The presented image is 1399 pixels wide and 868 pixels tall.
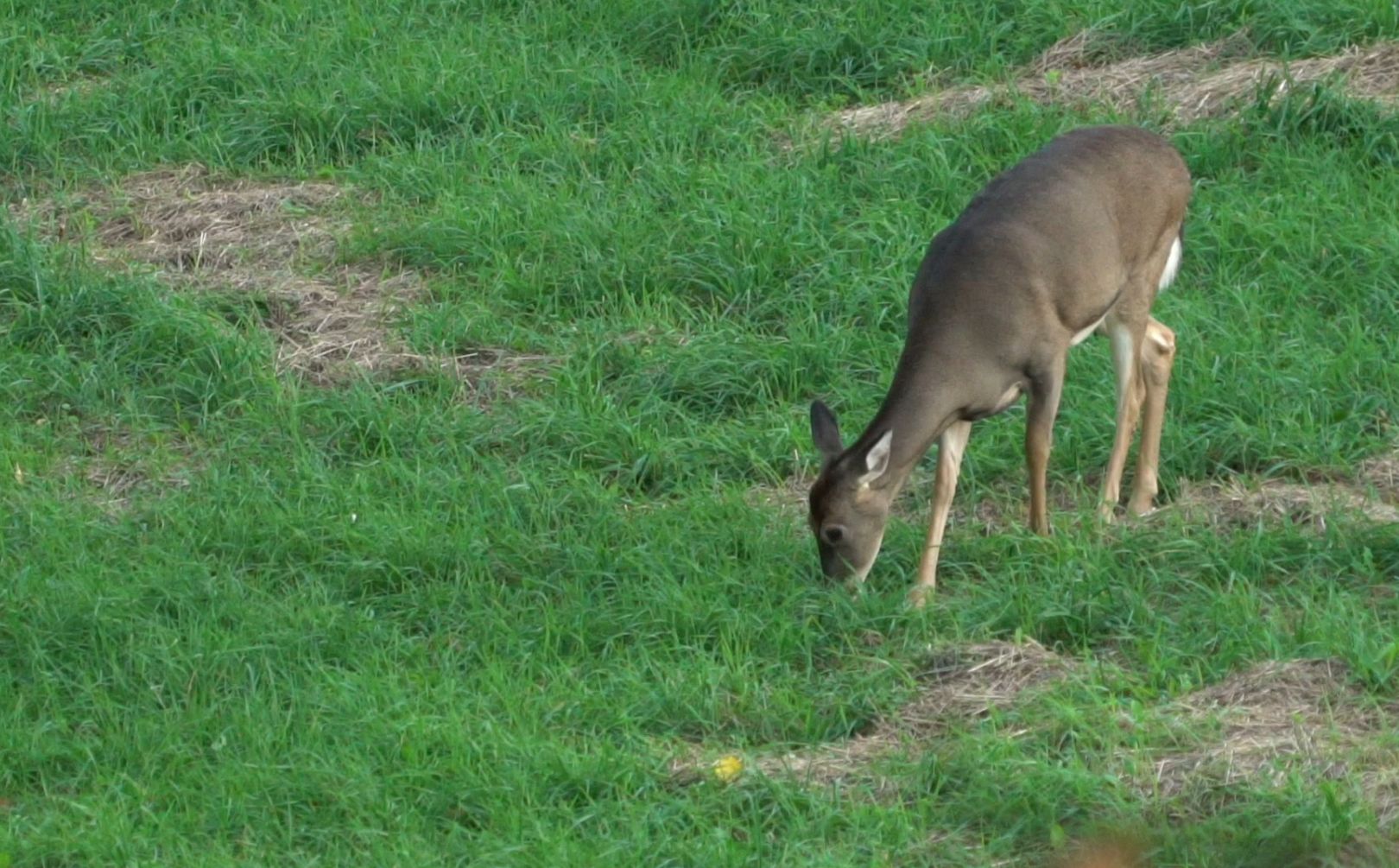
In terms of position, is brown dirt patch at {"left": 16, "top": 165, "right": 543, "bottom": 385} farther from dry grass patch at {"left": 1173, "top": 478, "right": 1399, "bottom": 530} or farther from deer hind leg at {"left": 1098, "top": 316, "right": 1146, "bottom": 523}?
dry grass patch at {"left": 1173, "top": 478, "right": 1399, "bottom": 530}

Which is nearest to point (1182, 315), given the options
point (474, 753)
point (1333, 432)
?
point (1333, 432)

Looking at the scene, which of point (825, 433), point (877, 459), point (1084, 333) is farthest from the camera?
point (1084, 333)

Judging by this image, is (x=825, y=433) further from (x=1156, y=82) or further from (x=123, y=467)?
(x=1156, y=82)

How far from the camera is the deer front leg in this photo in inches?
300

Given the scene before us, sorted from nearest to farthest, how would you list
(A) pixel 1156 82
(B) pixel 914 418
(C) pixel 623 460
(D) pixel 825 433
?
(B) pixel 914 418
(D) pixel 825 433
(C) pixel 623 460
(A) pixel 1156 82

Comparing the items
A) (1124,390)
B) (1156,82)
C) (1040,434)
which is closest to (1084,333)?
(1124,390)

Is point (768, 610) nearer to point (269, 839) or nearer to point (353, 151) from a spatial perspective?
point (269, 839)

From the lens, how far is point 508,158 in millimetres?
10438

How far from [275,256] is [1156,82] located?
4180mm

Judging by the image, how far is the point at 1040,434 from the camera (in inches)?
286

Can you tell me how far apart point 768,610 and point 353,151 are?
188 inches

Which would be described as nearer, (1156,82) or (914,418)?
(914,418)

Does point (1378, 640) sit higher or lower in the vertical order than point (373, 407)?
higher

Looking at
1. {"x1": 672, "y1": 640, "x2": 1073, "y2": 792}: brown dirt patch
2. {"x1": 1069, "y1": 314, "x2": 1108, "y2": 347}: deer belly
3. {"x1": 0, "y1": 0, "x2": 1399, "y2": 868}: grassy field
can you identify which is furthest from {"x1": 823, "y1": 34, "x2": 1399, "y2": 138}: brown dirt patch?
{"x1": 672, "y1": 640, "x2": 1073, "y2": 792}: brown dirt patch
